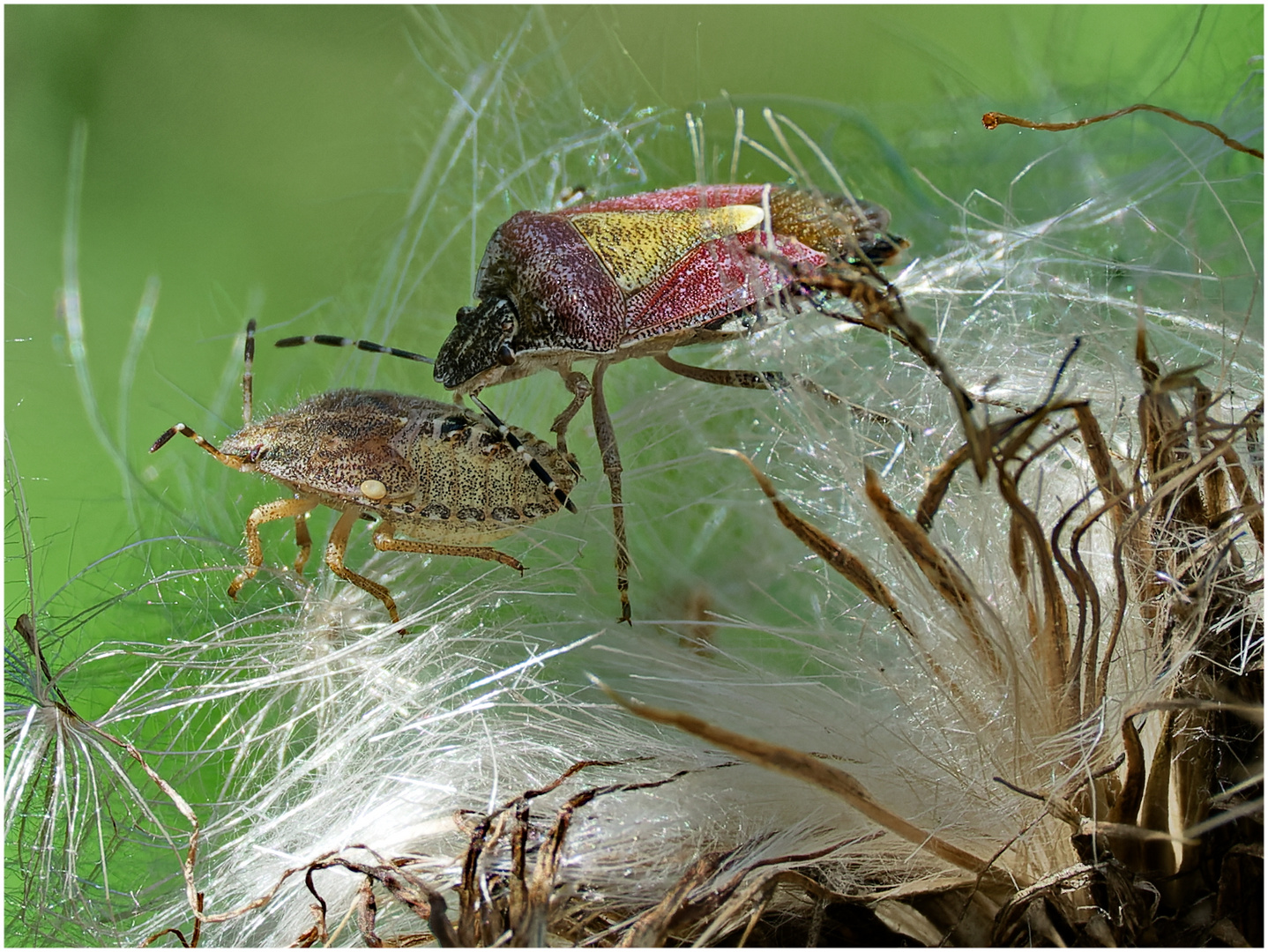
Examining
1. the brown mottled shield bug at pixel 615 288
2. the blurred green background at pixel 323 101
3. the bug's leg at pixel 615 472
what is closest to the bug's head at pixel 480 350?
the brown mottled shield bug at pixel 615 288

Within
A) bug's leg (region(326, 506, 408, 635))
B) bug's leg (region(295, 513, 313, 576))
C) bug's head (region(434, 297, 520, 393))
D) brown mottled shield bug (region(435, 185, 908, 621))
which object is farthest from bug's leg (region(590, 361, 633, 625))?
bug's leg (region(295, 513, 313, 576))

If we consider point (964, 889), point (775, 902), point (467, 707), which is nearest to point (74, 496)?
point (467, 707)

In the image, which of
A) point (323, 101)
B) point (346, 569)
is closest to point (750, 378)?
point (346, 569)

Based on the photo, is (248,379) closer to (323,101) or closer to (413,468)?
(413,468)

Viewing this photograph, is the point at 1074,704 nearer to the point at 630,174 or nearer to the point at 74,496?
the point at 630,174

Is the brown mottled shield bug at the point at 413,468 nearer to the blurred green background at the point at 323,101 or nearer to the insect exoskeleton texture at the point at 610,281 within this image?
the insect exoskeleton texture at the point at 610,281

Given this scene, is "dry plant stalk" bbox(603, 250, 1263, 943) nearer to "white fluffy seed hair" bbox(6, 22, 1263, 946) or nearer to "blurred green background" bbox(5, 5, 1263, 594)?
"white fluffy seed hair" bbox(6, 22, 1263, 946)
